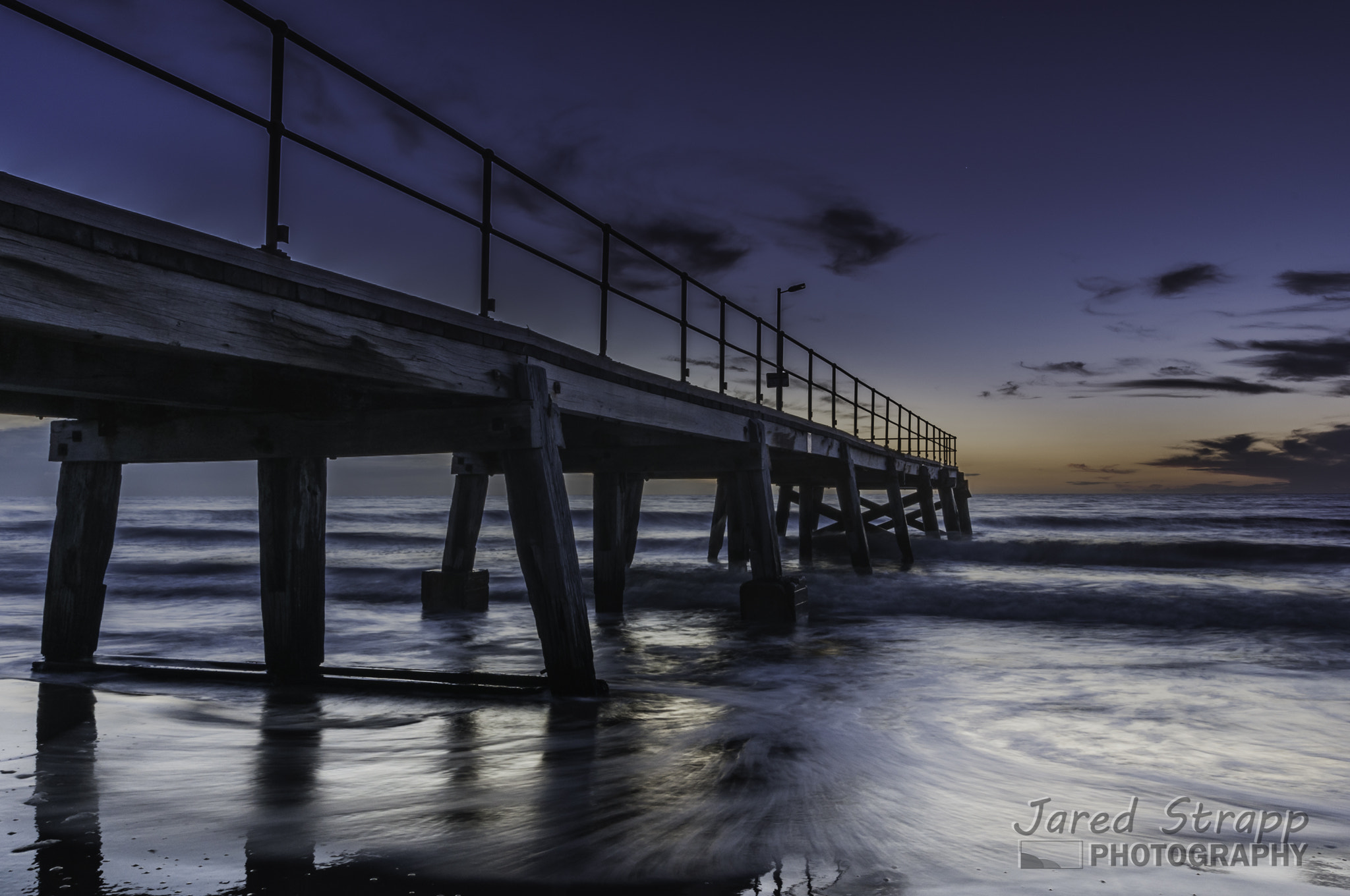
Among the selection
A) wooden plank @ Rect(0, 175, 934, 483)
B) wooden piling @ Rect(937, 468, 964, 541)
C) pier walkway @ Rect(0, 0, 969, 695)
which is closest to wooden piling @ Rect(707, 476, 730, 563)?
wooden piling @ Rect(937, 468, 964, 541)

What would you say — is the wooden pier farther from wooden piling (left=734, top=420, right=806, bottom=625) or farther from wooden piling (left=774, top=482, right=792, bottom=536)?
wooden piling (left=774, top=482, right=792, bottom=536)

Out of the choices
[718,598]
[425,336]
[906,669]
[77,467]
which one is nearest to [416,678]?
[425,336]

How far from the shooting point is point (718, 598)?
43.0ft

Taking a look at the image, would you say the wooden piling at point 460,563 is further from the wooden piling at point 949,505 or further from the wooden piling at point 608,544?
the wooden piling at point 949,505

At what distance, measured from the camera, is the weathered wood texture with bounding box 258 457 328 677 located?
18.6ft

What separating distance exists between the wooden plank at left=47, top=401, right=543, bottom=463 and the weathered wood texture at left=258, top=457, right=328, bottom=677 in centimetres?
19

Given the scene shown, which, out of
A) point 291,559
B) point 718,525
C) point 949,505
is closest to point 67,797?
point 291,559

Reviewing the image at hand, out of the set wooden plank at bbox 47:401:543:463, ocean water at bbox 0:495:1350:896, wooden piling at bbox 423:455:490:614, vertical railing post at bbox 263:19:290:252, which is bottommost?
ocean water at bbox 0:495:1350:896

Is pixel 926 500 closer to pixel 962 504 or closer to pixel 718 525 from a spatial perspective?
pixel 718 525

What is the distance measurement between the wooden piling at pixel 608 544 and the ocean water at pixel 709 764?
0.58 meters

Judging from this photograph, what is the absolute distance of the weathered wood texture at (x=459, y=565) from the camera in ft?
36.6

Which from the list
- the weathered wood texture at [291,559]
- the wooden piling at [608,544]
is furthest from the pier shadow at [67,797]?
the wooden piling at [608,544]

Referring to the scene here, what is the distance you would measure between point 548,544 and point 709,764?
5.47ft

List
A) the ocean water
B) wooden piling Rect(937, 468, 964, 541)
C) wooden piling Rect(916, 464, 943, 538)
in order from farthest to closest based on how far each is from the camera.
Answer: wooden piling Rect(937, 468, 964, 541), wooden piling Rect(916, 464, 943, 538), the ocean water
